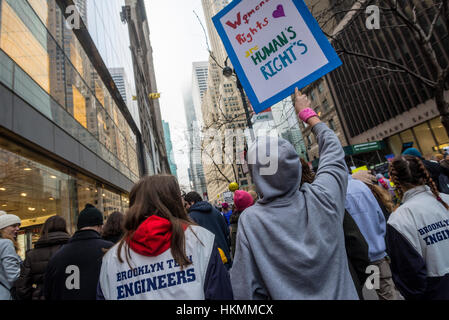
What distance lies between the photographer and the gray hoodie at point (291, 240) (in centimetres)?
142

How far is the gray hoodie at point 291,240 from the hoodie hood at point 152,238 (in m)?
0.48

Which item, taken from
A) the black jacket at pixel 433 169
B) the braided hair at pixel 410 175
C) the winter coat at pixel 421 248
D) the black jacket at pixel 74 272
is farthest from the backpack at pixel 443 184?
the black jacket at pixel 74 272

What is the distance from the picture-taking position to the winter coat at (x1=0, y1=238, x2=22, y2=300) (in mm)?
3588

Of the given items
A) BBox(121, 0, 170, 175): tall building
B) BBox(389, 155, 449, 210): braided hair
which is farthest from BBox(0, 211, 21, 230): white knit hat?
BBox(121, 0, 170, 175): tall building

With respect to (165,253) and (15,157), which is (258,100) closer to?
(165,253)

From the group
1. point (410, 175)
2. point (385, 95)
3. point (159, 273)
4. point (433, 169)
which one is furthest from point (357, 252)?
point (385, 95)

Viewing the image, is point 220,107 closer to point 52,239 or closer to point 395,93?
point 52,239

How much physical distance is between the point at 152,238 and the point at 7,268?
3342 mm

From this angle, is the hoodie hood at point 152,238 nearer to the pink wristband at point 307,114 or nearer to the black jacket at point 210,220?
the pink wristband at point 307,114

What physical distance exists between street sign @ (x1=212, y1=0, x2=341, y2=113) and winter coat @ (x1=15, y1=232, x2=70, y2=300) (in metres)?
3.48

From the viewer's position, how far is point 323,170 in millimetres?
1681
